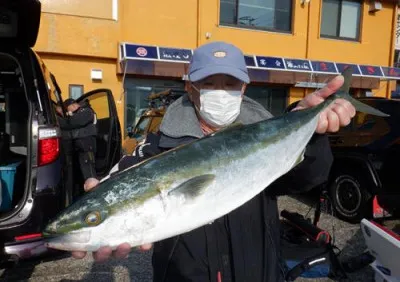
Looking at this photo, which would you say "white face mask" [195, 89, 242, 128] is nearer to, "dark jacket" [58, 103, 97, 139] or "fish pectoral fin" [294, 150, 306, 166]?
"fish pectoral fin" [294, 150, 306, 166]

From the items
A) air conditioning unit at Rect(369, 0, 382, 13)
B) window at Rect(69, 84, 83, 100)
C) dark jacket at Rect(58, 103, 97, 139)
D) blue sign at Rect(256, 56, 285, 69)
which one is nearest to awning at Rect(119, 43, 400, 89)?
blue sign at Rect(256, 56, 285, 69)

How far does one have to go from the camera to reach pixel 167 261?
1.77 metres

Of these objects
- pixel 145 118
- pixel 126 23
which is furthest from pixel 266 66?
pixel 145 118

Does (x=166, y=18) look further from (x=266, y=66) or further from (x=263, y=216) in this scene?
(x=263, y=216)

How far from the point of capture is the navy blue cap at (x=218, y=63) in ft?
5.99

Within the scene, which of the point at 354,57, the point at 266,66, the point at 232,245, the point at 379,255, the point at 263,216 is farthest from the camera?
the point at 354,57

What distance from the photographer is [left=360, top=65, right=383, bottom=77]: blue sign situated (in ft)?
47.2

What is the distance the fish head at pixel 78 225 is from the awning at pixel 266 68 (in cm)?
971

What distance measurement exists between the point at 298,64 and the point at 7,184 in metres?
11.6

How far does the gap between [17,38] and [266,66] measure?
1013 cm

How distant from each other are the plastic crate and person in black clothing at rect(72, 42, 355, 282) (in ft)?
7.03

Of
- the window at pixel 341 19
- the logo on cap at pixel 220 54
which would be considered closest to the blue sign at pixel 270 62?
Result: the window at pixel 341 19

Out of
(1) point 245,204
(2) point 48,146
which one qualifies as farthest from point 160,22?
(1) point 245,204

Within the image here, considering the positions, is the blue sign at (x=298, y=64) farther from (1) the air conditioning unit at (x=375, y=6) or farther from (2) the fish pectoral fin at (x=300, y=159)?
(2) the fish pectoral fin at (x=300, y=159)
